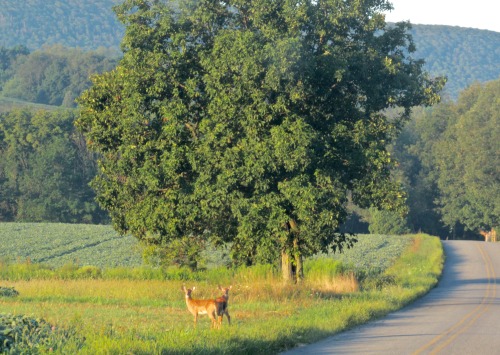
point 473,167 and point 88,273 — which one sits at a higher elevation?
point 473,167

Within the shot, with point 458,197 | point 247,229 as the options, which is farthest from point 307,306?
point 458,197

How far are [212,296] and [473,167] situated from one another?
74263 millimetres

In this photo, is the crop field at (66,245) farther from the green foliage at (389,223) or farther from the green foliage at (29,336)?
the green foliage at (389,223)

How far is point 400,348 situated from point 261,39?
15067mm

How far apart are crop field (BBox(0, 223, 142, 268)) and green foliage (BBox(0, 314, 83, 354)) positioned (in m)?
29.9

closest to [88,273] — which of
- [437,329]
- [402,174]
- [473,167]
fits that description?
[437,329]

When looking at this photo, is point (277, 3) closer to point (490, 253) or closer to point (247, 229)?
point (247, 229)

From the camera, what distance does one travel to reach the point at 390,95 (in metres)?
32.0

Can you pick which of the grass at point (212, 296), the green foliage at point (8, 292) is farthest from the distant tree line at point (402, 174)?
the green foliage at point (8, 292)

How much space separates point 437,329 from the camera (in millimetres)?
21516

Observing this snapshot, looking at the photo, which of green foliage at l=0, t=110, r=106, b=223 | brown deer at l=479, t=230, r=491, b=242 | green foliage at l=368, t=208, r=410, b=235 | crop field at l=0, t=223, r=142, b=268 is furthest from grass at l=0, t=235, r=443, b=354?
green foliage at l=0, t=110, r=106, b=223

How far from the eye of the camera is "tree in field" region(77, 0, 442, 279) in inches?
1143

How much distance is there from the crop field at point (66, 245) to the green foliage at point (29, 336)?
29855 millimetres

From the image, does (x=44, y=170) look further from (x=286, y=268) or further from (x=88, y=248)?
(x=286, y=268)
